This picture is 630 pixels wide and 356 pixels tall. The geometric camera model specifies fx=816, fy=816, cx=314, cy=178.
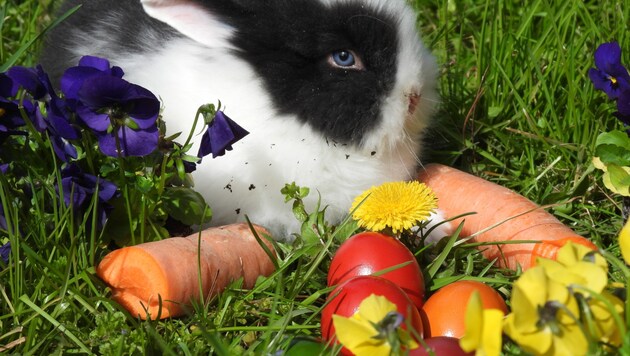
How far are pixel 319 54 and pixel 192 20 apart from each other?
40cm

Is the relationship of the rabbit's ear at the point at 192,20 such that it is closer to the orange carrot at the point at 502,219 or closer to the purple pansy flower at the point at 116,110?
the purple pansy flower at the point at 116,110

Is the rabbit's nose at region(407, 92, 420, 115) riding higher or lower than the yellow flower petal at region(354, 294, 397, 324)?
higher

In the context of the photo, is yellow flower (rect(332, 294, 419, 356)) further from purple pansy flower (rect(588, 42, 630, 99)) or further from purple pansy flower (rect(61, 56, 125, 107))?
purple pansy flower (rect(588, 42, 630, 99))

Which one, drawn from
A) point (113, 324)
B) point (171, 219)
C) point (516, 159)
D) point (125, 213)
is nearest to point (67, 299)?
point (113, 324)

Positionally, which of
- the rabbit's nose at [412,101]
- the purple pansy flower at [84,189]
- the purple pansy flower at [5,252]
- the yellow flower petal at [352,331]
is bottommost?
the purple pansy flower at [5,252]

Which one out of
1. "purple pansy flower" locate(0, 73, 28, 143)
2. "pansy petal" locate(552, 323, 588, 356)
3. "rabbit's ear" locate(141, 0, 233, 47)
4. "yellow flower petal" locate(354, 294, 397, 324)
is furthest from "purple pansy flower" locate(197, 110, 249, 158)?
"pansy petal" locate(552, 323, 588, 356)

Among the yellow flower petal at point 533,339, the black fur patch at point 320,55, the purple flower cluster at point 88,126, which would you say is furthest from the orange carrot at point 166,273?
the yellow flower petal at point 533,339

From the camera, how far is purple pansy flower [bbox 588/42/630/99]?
7.74ft

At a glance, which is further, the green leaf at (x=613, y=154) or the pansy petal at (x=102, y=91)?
the green leaf at (x=613, y=154)

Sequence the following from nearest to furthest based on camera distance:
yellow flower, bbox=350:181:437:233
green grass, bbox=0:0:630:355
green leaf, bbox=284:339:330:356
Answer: green leaf, bbox=284:339:330:356
green grass, bbox=0:0:630:355
yellow flower, bbox=350:181:437:233

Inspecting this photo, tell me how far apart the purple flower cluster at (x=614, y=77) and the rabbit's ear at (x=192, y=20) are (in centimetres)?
110

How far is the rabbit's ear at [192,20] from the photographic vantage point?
95.1 inches

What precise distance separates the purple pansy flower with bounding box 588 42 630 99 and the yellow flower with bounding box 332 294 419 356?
1.19m

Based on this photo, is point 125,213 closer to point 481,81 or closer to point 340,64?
point 340,64
